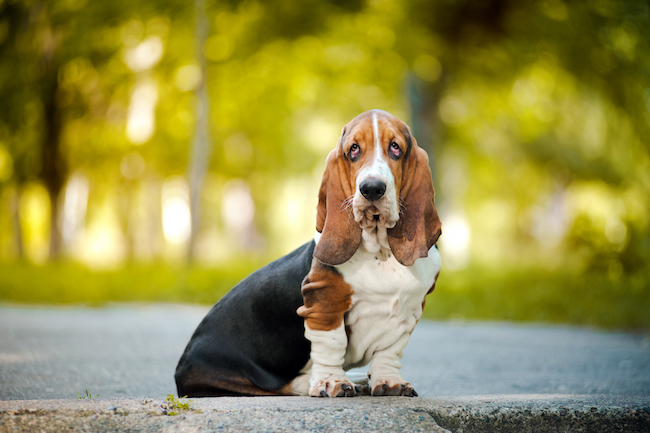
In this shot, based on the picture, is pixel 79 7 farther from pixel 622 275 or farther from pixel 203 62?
pixel 622 275

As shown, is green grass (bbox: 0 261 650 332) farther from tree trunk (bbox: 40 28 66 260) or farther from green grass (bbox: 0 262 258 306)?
tree trunk (bbox: 40 28 66 260)

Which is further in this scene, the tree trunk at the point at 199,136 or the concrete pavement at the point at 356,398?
the tree trunk at the point at 199,136

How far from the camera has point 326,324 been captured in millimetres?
2902

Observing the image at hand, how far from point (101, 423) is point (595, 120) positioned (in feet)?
73.5

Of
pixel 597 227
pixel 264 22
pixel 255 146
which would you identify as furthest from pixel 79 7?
pixel 597 227

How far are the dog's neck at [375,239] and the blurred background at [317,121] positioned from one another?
5620 mm

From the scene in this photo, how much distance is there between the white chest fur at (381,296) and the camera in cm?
292

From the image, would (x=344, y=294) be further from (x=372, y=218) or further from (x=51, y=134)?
(x=51, y=134)

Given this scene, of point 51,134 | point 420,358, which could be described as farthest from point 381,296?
point 51,134

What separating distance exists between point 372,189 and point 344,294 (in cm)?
58

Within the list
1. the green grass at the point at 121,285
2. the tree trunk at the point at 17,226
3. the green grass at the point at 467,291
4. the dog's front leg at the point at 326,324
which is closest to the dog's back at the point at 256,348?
the dog's front leg at the point at 326,324

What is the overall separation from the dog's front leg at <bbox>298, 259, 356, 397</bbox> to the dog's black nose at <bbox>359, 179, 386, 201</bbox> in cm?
45

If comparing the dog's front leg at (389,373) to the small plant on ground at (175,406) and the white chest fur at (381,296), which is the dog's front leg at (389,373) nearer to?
the white chest fur at (381,296)

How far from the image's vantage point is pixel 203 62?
12.1m
